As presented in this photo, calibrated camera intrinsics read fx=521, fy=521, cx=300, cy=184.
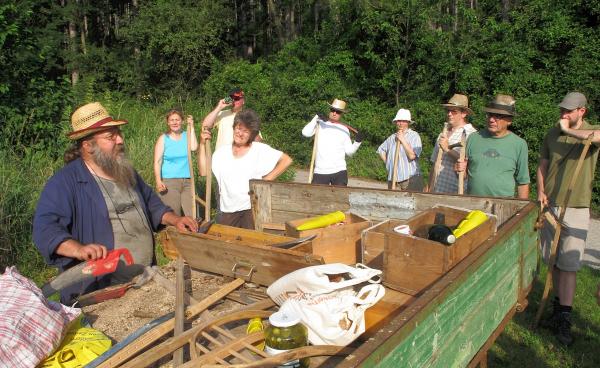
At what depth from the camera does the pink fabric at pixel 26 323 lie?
1.88m

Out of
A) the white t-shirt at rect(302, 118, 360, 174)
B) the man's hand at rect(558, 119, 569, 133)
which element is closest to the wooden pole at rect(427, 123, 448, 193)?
the man's hand at rect(558, 119, 569, 133)

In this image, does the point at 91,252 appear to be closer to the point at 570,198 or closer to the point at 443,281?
the point at 443,281

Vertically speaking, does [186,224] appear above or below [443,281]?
below

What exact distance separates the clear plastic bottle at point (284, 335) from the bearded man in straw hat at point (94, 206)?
5.10ft

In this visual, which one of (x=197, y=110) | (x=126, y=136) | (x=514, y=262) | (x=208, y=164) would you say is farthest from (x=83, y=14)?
(x=514, y=262)

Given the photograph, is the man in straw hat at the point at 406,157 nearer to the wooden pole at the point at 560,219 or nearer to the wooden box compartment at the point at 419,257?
the wooden pole at the point at 560,219

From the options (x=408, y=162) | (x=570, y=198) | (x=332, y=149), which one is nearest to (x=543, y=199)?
(x=570, y=198)

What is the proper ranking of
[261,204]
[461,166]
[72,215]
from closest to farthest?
[72,215], [261,204], [461,166]

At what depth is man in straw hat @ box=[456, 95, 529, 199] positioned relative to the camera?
4.75 metres

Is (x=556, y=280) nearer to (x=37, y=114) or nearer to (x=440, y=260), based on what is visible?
(x=440, y=260)

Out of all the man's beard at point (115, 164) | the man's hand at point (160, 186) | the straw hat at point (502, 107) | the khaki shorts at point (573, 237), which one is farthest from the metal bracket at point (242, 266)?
the man's hand at point (160, 186)

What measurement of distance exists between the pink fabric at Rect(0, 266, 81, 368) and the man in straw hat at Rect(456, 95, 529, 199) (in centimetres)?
368

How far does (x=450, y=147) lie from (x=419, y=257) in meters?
2.91

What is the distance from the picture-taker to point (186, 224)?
11.8ft
